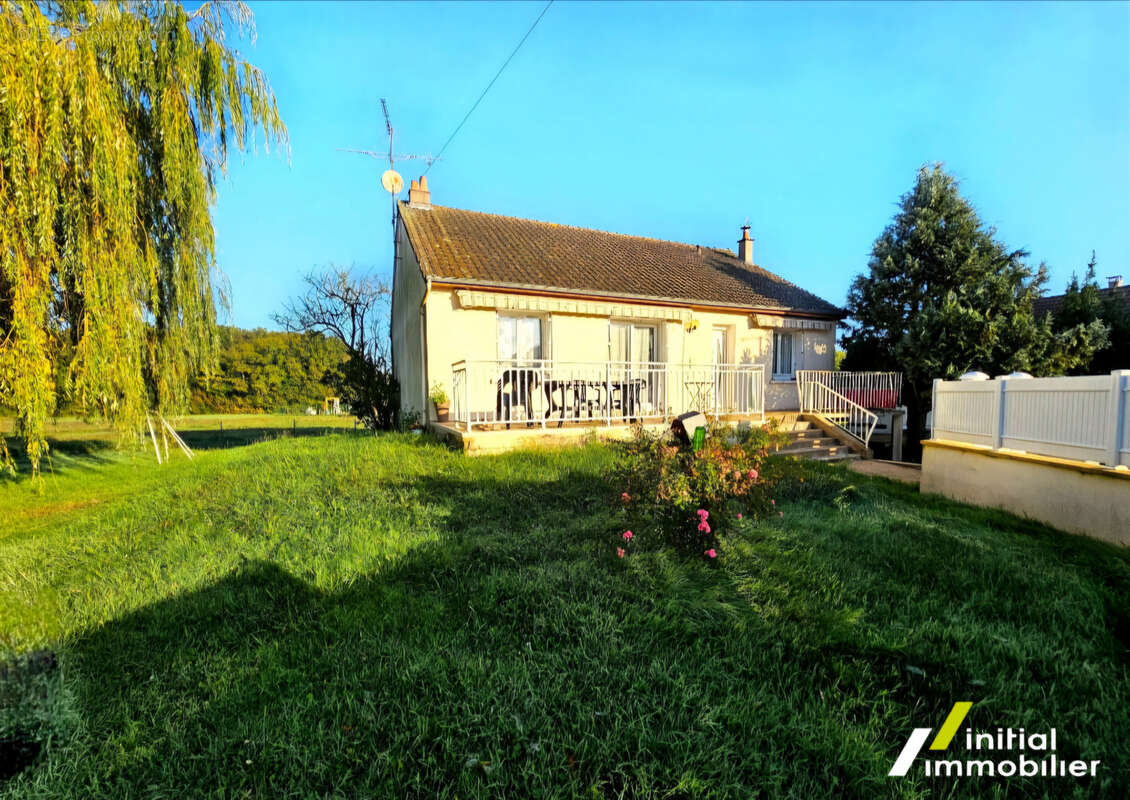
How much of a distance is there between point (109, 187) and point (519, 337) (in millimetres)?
6699

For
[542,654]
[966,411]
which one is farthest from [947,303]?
[542,654]

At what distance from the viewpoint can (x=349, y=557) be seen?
12.5 ft

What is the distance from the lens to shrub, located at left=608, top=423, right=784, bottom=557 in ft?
13.1

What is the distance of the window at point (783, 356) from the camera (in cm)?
1288

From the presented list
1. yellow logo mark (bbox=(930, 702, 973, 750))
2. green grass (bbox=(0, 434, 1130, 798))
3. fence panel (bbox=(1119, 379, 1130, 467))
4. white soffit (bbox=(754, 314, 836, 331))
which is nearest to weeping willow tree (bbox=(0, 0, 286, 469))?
green grass (bbox=(0, 434, 1130, 798))

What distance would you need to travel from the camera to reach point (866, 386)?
1162cm

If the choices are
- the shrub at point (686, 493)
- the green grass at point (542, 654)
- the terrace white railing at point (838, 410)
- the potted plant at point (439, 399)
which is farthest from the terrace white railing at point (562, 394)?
the green grass at point (542, 654)

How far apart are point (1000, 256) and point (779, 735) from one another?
13587 mm

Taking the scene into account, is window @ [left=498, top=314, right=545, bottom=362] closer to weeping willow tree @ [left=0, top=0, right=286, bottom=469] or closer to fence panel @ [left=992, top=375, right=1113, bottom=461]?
weeping willow tree @ [left=0, top=0, right=286, bottom=469]

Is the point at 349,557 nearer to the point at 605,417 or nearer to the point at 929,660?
the point at 929,660

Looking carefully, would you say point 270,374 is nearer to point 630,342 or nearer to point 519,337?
point 519,337

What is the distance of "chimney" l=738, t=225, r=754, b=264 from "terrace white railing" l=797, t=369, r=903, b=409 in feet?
21.0

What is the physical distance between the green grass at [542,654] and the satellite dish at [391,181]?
10.6m

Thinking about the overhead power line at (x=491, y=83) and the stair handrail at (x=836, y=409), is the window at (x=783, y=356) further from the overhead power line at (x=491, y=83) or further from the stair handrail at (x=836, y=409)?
the overhead power line at (x=491, y=83)
